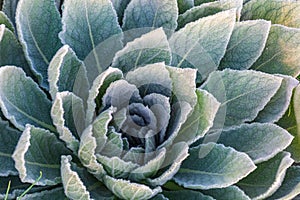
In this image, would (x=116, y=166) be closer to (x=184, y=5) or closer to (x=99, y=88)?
(x=99, y=88)

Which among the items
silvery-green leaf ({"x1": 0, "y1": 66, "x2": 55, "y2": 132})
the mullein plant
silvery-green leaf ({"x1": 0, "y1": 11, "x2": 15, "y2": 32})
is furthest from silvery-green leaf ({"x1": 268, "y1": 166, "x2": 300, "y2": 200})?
silvery-green leaf ({"x1": 0, "y1": 11, "x2": 15, "y2": 32})

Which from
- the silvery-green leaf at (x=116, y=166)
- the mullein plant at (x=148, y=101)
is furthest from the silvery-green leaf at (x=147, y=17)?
the silvery-green leaf at (x=116, y=166)

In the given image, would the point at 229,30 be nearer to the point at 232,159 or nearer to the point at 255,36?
the point at 255,36

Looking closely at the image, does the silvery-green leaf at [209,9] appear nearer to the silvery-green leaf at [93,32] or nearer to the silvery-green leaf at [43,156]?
the silvery-green leaf at [93,32]

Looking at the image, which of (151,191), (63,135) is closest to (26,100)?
(63,135)

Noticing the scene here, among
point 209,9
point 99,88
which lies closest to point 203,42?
point 209,9
